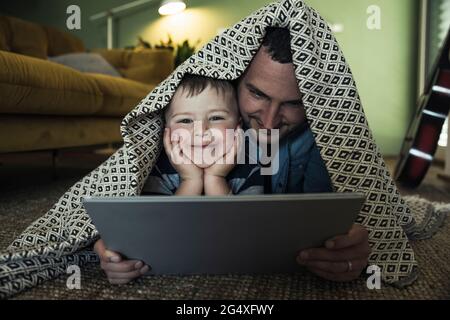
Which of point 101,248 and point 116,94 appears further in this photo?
point 116,94

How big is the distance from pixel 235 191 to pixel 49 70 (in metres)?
0.72

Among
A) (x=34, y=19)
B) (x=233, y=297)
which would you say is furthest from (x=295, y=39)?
(x=34, y=19)

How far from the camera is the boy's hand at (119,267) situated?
436 millimetres

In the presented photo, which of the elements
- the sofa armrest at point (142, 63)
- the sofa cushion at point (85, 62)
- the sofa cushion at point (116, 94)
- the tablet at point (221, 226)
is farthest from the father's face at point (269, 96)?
the sofa armrest at point (142, 63)

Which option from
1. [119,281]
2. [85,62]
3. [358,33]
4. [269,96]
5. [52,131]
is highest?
[358,33]

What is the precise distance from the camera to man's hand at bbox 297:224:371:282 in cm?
42

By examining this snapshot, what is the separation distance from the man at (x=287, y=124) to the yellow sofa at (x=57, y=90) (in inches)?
24.7

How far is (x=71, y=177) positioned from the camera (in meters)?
A: 1.41

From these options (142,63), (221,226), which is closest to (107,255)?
(221,226)

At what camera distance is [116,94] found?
51.6 inches

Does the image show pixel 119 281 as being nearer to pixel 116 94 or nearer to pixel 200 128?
pixel 200 128

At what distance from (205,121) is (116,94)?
0.92 m

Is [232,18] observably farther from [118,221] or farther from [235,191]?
[118,221]

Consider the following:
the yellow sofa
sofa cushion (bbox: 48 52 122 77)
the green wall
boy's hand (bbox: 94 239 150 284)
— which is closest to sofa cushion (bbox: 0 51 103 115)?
the yellow sofa
